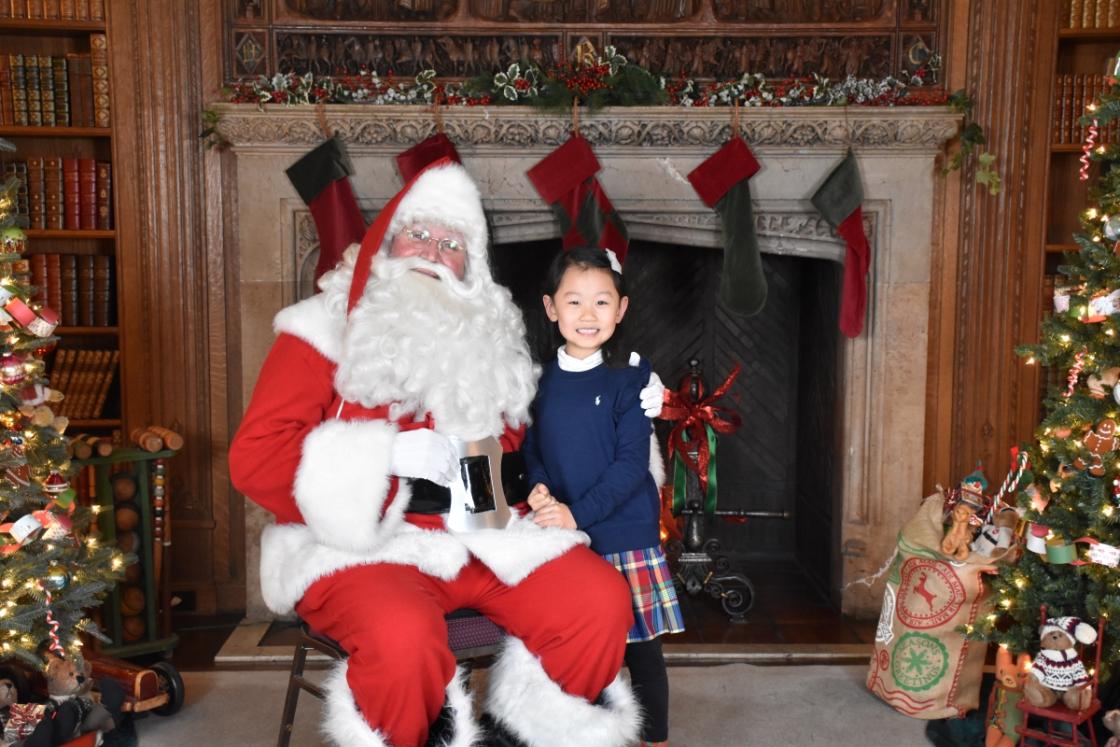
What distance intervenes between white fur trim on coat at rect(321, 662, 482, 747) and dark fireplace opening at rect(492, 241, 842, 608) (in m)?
2.31

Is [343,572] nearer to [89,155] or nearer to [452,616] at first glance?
[452,616]

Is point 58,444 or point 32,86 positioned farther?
point 32,86

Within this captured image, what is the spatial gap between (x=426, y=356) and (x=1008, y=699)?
181cm

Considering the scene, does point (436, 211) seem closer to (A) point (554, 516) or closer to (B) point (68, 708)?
(A) point (554, 516)

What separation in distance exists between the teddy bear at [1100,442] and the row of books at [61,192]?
11.6ft

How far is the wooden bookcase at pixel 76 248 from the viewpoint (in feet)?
12.8

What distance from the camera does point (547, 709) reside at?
2.27 m

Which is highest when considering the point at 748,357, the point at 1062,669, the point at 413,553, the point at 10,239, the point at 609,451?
the point at 10,239

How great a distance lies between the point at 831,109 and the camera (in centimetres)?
369

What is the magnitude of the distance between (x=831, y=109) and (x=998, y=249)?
0.88m

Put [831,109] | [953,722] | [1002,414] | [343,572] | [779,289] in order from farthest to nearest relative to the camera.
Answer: [779,289] → [1002,414] → [831,109] → [953,722] → [343,572]

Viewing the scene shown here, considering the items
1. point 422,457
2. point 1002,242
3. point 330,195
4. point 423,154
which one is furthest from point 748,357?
point 422,457

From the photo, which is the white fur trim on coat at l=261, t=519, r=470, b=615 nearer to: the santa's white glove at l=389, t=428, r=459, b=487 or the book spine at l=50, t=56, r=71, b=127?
the santa's white glove at l=389, t=428, r=459, b=487

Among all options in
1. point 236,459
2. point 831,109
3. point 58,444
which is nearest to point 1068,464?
point 831,109
